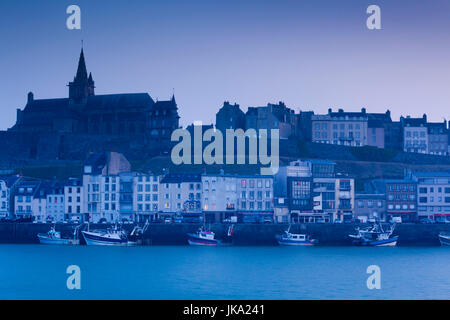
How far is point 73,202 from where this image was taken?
5025 centimetres

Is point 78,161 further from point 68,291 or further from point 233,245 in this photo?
point 68,291

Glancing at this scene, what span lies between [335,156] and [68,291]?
4568 centimetres

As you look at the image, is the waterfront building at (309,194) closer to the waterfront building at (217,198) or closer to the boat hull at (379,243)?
the waterfront building at (217,198)

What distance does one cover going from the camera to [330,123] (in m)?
72.3

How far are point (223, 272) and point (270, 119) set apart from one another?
40400 millimetres

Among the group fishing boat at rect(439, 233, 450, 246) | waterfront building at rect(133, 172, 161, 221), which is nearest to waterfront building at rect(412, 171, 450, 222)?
fishing boat at rect(439, 233, 450, 246)

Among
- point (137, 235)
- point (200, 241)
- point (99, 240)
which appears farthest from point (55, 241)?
point (200, 241)

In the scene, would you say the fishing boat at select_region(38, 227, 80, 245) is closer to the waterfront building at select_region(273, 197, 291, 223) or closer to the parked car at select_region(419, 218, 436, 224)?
the waterfront building at select_region(273, 197, 291, 223)

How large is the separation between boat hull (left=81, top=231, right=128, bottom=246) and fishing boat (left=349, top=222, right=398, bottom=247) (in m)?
13.5

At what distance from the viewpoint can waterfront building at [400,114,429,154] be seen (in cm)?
7268

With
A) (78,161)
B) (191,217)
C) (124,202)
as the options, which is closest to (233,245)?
(191,217)

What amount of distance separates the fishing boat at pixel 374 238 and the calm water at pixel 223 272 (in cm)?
189

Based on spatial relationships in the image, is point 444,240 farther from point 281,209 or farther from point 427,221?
point 281,209
